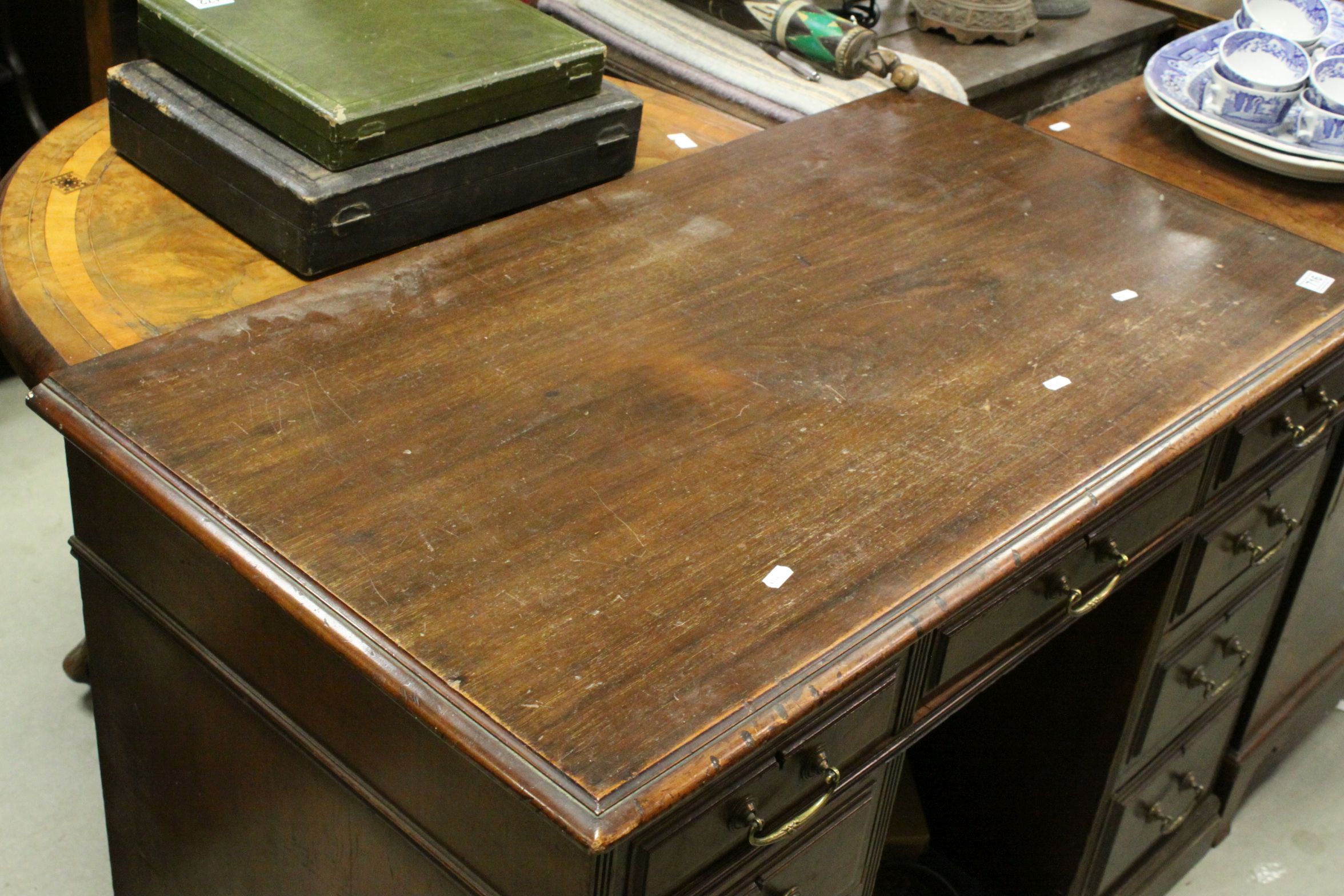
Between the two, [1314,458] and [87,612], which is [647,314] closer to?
[87,612]

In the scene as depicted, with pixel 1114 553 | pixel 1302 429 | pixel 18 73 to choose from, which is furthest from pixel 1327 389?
pixel 18 73

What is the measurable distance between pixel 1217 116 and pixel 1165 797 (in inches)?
32.2

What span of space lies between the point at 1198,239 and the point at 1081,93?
0.89 metres

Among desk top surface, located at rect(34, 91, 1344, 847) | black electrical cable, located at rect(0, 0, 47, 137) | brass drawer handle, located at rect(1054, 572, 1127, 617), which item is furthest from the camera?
black electrical cable, located at rect(0, 0, 47, 137)

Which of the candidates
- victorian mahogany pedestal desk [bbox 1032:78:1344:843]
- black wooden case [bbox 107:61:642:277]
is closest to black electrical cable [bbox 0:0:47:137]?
black wooden case [bbox 107:61:642:277]

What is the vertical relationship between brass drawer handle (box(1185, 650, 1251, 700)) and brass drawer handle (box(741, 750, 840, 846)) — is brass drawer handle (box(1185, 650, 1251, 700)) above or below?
→ below

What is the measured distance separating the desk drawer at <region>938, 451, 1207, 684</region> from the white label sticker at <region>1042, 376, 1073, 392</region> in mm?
112

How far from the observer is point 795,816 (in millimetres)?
978

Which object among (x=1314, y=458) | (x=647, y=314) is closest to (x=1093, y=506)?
(x=647, y=314)

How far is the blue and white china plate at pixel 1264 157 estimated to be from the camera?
1666 millimetres

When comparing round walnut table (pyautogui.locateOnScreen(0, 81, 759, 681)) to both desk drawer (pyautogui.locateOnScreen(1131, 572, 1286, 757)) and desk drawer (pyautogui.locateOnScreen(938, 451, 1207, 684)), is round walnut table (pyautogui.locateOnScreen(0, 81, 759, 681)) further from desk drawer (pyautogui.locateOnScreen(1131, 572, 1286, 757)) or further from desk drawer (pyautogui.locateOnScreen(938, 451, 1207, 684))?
desk drawer (pyautogui.locateOnScreen(1131, 572, 1286, 757))

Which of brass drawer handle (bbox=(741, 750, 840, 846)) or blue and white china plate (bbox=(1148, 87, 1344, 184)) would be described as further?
blue and white china plate (bbox=(1148, 87, 1344, 184))

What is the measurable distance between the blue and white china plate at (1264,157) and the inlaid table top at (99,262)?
111cm

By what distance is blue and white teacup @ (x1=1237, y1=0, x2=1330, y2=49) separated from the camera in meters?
1.87
